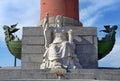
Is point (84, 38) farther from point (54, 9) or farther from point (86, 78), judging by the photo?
point (86, 78)

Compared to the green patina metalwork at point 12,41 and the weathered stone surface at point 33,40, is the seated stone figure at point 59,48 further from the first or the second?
the green patina metalwork at point 12,41

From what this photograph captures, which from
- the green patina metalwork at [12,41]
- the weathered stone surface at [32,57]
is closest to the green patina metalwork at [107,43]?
the weathered stone surface at [32,57]

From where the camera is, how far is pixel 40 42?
18.5m

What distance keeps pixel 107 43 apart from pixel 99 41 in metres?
0.46

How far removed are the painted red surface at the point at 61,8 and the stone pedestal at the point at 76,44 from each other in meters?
1.15

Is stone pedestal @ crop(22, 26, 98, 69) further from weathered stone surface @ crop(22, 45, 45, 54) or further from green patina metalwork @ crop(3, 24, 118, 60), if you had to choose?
green patina metalwork @ crop(3, 24, 118, 60)

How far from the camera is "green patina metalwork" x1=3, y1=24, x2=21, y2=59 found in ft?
63.4

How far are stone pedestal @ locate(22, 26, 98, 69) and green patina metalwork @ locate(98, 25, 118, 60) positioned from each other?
0.86 metres

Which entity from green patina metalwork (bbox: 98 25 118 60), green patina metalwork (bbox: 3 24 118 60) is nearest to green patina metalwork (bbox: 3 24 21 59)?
green patina metalwork (bbox: 3 24 118 60)

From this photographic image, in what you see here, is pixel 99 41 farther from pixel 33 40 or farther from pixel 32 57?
pixel 32 57

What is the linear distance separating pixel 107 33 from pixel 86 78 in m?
5.10

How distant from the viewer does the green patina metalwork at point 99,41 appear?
19078 mm

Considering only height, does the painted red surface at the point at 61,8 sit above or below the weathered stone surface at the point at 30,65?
above

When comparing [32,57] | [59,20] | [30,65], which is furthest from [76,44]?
[30,65]
